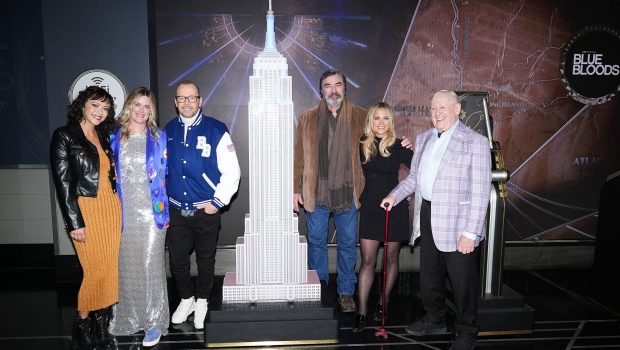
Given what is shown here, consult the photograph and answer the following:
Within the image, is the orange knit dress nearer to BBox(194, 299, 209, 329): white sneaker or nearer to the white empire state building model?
BBox(194, 299, 209, 329): white sneaker

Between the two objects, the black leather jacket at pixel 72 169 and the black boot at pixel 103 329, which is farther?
the black boot at pixel 103 329

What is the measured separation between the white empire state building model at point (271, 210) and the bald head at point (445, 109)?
0.89m

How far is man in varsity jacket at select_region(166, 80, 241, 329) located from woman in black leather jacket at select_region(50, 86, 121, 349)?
1.21 ft

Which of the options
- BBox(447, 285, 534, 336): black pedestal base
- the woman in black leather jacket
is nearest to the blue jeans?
BBox(447, 285, 534, 336): black pedestal base

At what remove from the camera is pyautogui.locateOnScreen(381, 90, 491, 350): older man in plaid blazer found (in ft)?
8.52

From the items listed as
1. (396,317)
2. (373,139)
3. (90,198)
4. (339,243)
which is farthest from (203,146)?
(396,317)

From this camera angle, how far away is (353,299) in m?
3.65

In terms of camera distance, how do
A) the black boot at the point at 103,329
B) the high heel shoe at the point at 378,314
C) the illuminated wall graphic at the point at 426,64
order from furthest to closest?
the illuminated wall graphic at the point at 426,64 < the high heel shoe at the point at 378,314 < the black boot at the point at 103,329

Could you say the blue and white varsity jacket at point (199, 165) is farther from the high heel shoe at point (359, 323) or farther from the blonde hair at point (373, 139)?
the high heel shoe at point (359, 323)

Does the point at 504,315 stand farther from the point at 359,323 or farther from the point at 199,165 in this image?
the point at 199,165

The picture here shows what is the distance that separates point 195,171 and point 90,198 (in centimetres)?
63

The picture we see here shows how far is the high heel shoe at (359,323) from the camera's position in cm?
311

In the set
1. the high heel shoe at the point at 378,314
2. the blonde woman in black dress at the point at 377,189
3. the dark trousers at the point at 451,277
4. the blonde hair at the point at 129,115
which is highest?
the blonde hair at the point at 129,115

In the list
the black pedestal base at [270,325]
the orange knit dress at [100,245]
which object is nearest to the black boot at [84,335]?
the orange knit dress at [100,245]
